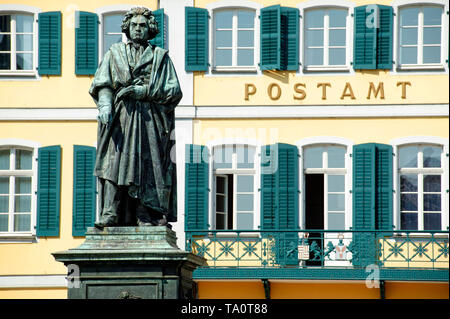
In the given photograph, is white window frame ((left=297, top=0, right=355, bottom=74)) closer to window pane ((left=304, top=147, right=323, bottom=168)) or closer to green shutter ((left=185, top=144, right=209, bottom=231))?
window pane ((left=304, top=147, right=323, bottom=168))

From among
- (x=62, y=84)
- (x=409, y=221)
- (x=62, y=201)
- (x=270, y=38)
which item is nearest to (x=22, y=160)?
(x=62, y=201)

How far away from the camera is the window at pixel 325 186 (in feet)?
99.9

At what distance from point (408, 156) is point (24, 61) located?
27.2 feet

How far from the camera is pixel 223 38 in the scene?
30.7 m

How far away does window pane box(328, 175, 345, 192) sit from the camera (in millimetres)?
30422

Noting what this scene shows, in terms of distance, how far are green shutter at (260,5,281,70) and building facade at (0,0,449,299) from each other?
3 cm

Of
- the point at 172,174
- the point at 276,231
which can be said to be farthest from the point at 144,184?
the point at 276,231

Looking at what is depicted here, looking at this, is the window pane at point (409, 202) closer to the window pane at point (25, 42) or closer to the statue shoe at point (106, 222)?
the window pane at point (25, 42)

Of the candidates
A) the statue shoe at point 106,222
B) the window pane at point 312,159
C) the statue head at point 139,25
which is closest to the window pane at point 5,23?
the window pane at point 312,159

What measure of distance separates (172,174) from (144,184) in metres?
0.31

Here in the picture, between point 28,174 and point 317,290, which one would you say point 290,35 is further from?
point 28,174

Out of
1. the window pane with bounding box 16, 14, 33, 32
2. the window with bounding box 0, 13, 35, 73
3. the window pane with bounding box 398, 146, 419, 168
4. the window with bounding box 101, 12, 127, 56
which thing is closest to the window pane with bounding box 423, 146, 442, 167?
the window pane with bounding box 398, 146, 419, 168

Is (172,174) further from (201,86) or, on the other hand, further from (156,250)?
(201,86)

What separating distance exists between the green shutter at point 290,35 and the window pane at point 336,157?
1.87m
